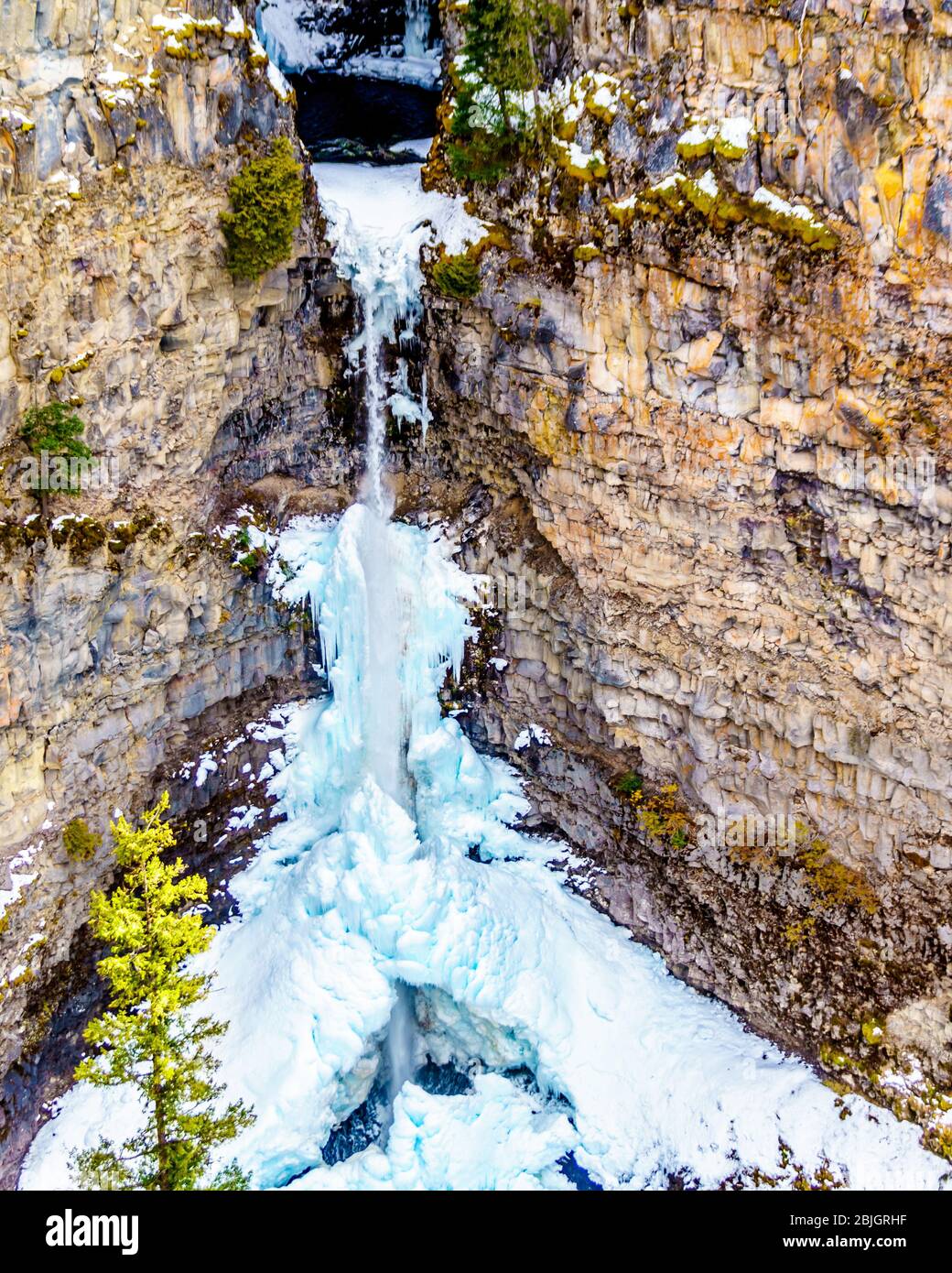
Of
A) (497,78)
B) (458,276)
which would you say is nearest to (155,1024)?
(458,276)

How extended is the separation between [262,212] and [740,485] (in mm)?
11944

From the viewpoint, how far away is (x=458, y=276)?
26375mm

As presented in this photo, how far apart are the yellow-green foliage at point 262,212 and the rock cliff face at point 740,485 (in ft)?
13.8

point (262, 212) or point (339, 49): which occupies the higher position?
point (339, 49)

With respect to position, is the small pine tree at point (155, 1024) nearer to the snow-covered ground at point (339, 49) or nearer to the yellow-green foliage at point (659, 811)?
the yellow-green foliage at point (659, 811)

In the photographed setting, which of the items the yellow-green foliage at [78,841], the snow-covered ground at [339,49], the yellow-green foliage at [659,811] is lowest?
the yellow-green foliage at [659,811]

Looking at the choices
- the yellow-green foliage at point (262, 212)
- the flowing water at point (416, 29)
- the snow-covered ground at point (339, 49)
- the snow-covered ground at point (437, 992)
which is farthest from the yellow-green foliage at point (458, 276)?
the flowing water at point (416, 29)

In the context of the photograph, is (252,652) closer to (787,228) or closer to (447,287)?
(447,287)

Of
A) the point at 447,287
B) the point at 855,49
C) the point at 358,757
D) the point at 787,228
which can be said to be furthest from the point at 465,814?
the point at 855,49

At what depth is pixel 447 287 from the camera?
26719 millimetres

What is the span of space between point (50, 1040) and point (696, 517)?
59.5ft

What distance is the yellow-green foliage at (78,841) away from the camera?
968 inches

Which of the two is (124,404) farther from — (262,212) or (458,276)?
(458,276)

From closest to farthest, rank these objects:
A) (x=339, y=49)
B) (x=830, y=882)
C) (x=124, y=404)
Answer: (x=124, y=404), (x=830, y=882), (x=339, y=49)
